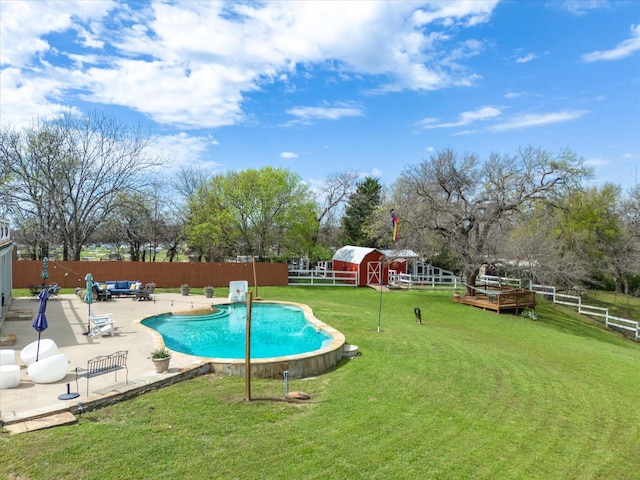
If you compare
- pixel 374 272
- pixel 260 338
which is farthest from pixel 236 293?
pixel 374 272

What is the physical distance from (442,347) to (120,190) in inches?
904

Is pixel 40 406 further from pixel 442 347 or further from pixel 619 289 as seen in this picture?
pixel 619 289

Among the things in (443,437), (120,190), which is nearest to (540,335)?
(443,437)

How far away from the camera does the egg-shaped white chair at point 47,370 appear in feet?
23.6

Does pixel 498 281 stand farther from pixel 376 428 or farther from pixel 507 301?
pixel 376 428

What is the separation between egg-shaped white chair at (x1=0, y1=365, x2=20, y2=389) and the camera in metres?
6.88

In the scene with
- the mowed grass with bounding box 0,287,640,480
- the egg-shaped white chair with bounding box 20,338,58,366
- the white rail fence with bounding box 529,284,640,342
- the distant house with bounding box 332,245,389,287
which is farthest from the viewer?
the distant house with bounding box 332,245,389,287

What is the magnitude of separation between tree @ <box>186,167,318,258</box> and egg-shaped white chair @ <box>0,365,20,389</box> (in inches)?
805

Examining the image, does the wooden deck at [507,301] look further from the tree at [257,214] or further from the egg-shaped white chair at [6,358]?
the egg-shaped white chair at [6,358]

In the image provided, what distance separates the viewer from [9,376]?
693 centimetres

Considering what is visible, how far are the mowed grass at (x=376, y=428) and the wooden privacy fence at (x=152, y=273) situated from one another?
15492 mm

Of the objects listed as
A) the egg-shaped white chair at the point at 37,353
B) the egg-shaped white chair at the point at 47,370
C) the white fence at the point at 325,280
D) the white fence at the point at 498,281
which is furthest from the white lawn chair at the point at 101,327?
the white fence at the point at 498,281

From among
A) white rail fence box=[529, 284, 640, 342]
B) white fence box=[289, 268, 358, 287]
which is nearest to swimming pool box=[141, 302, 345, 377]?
white fence box=[289, 268, 358, 287]

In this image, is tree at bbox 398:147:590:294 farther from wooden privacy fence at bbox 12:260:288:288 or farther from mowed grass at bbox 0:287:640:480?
mowed grass at bbox 0:287:640:480
